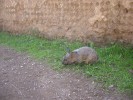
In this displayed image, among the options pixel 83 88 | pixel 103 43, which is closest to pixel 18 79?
pixel 83 88

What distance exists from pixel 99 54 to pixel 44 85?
1778 millimetres

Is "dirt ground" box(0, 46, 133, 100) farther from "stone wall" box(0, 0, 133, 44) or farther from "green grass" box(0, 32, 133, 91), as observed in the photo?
"stone wall" box(0, 0, 133, 44)

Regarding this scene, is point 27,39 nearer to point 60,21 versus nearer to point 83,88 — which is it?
point 60,21

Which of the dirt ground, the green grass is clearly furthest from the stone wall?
the dirt ground

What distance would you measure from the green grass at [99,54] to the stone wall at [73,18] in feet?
0.89

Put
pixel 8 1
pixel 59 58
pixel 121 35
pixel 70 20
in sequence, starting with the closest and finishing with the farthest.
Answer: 1. pixel 59 58
2. pixel 121 35
3. pixel 70 20
4. pixel 8 1

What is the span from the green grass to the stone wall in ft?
0.89

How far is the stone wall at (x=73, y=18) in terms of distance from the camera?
7.61 m

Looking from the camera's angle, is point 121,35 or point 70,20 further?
point 70,20

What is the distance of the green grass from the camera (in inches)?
237

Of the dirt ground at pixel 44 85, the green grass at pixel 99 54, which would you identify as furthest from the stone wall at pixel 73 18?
the dirt ground at pixel 44 85

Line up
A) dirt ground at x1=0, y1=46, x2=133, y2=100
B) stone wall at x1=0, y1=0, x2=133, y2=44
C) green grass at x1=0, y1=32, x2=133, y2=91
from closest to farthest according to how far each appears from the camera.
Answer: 1. dirt ground at x1=0, y1=46, x2=133, y2=100
2. green grass at x1=0, y1=32, x2=133, y2=91
3. stone wall at x1=0, y1=0, x2=133, y2=44

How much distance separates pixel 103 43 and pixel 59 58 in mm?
1272

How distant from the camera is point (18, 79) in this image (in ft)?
21.0
